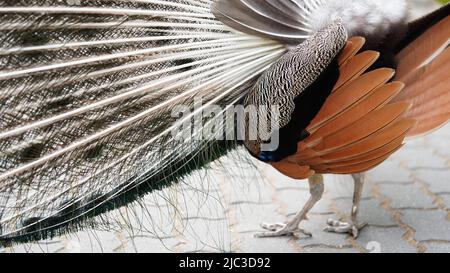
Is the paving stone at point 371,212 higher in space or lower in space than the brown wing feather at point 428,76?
lower

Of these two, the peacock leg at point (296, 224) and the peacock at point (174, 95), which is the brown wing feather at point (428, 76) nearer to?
the peacock at point (174, 95)

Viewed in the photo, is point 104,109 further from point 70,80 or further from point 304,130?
point 304,130

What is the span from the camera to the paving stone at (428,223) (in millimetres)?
1969

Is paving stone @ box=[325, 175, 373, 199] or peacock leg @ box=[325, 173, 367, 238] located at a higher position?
paving stone @ box=[325, 175, 373, 199]

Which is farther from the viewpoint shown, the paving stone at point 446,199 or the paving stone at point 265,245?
the paving stone at point 446,199

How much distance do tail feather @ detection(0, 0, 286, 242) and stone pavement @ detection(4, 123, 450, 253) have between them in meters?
0.13

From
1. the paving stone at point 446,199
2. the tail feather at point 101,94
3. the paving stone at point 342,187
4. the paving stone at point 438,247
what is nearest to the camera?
the tail feather at point 101,94

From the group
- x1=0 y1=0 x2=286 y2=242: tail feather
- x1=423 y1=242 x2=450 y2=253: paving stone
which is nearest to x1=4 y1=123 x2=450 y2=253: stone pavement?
x1=423 y1=242 x2=450 y2=253: paving stone

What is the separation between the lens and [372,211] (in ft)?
7.08

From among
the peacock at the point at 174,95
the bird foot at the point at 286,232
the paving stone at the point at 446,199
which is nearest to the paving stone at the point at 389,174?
the paving stone at the point at 446,199

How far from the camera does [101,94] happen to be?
1464mm

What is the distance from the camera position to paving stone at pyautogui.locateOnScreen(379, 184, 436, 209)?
7.21 ft

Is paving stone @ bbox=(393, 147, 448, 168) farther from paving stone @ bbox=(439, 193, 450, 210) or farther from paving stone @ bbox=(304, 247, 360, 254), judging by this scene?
paving stone @ bbox=(304, 247, 360, 254)

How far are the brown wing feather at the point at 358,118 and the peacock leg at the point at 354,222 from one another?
358mm
